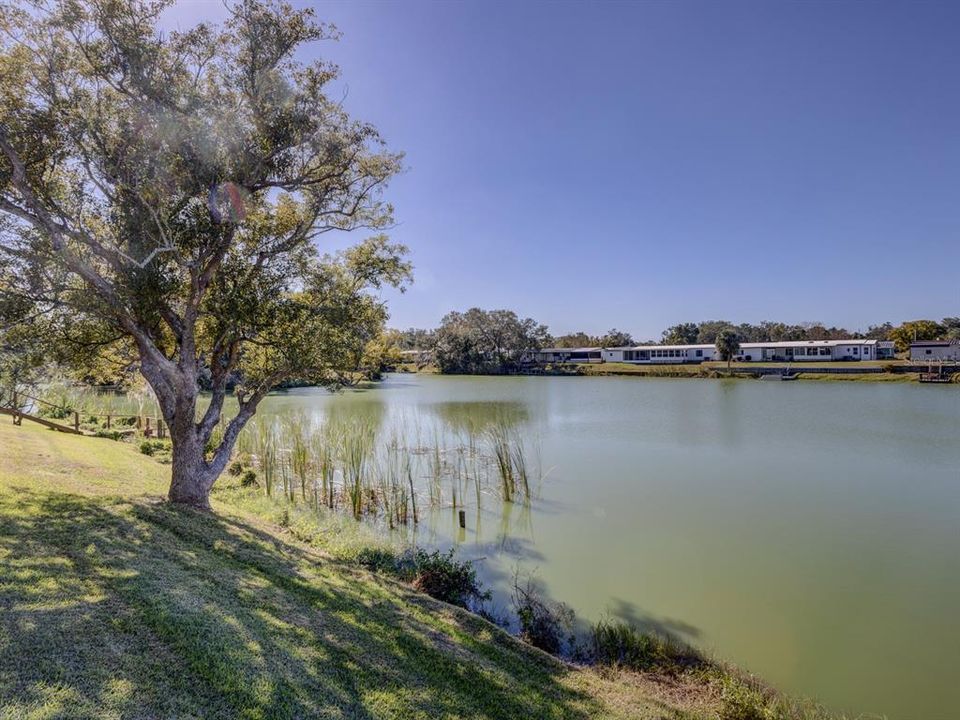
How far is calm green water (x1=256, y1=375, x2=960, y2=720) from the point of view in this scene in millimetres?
5941

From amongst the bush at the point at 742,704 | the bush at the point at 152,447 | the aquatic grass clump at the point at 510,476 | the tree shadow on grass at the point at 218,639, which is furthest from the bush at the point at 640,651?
the bush at the point at 152,447

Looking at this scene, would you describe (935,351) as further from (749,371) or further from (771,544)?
(771,544)

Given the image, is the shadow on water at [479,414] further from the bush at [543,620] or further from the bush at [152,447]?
the bush at [543,620]

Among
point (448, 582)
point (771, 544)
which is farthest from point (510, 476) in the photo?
point (771, 544)

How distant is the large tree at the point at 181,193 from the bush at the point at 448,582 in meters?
3.75

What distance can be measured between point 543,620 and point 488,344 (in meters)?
61.9

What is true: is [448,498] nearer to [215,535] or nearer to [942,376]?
[215,535]

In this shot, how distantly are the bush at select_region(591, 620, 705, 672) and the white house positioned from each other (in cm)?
6082

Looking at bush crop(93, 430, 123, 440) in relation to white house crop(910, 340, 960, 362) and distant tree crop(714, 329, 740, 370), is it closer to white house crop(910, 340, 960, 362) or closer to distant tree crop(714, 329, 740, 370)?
distant tree crop(714, 329, 740, 370)

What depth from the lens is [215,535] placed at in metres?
6.78

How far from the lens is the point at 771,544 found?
9055 millimetres

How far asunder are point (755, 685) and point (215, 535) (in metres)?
6.65

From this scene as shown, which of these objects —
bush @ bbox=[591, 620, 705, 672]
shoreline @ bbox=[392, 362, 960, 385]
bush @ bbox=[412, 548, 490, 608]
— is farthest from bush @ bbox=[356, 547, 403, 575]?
shoreline @ bbox=[392, 362, 960, 385]

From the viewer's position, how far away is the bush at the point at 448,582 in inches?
272
